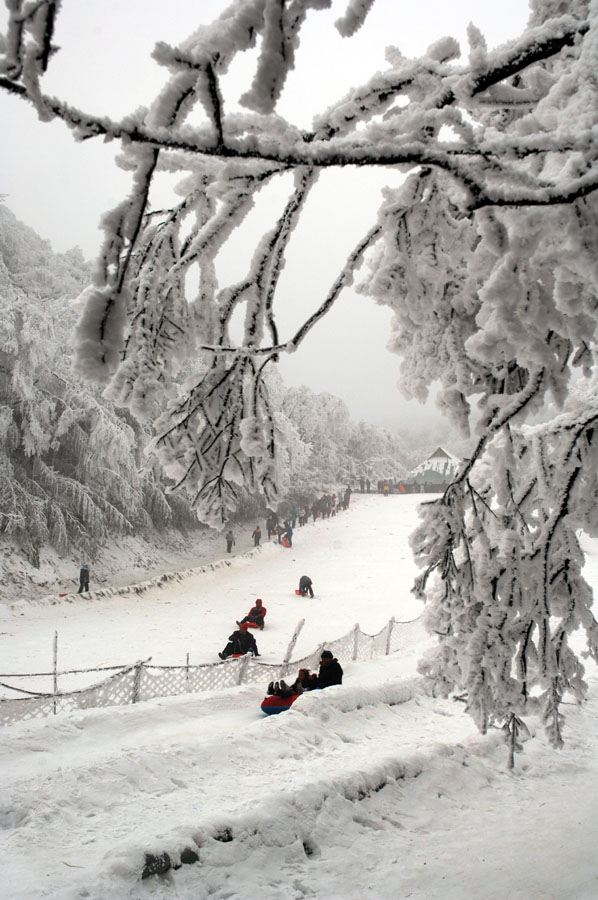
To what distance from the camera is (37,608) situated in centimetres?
1593

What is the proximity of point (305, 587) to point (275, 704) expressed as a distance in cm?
1055

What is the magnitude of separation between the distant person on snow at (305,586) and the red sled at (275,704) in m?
10.2

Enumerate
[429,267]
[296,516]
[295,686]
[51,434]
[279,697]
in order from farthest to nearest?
[296,516]
[51,434]
[295,686]
[279,697]
[429,267]

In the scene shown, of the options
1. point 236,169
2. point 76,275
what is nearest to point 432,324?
point 236,169

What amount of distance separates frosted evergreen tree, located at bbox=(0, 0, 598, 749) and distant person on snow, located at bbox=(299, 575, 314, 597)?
13928mm

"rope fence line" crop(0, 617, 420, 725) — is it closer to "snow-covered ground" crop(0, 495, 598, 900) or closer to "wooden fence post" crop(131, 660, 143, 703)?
"wooden fence post" crop(131, 660, 143, 703)

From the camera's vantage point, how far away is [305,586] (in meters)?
18.4

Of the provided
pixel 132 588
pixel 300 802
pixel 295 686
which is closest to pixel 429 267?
pixel 300 802

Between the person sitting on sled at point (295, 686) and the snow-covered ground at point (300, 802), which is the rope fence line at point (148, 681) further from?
the person sitting on sled at point (295, 686)

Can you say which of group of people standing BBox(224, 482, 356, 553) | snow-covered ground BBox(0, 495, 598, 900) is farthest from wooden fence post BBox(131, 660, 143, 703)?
group of people standing BBox(224, 482, 356, 553)

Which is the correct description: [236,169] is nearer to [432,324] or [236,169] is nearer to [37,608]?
[432,324]

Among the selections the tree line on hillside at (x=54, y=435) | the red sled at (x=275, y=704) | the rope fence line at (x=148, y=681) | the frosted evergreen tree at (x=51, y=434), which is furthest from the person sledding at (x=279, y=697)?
the frosted evergreen tree at (x=51, y=434)

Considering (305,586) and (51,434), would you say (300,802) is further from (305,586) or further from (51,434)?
(51,434)

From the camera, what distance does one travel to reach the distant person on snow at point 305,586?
1831cm
